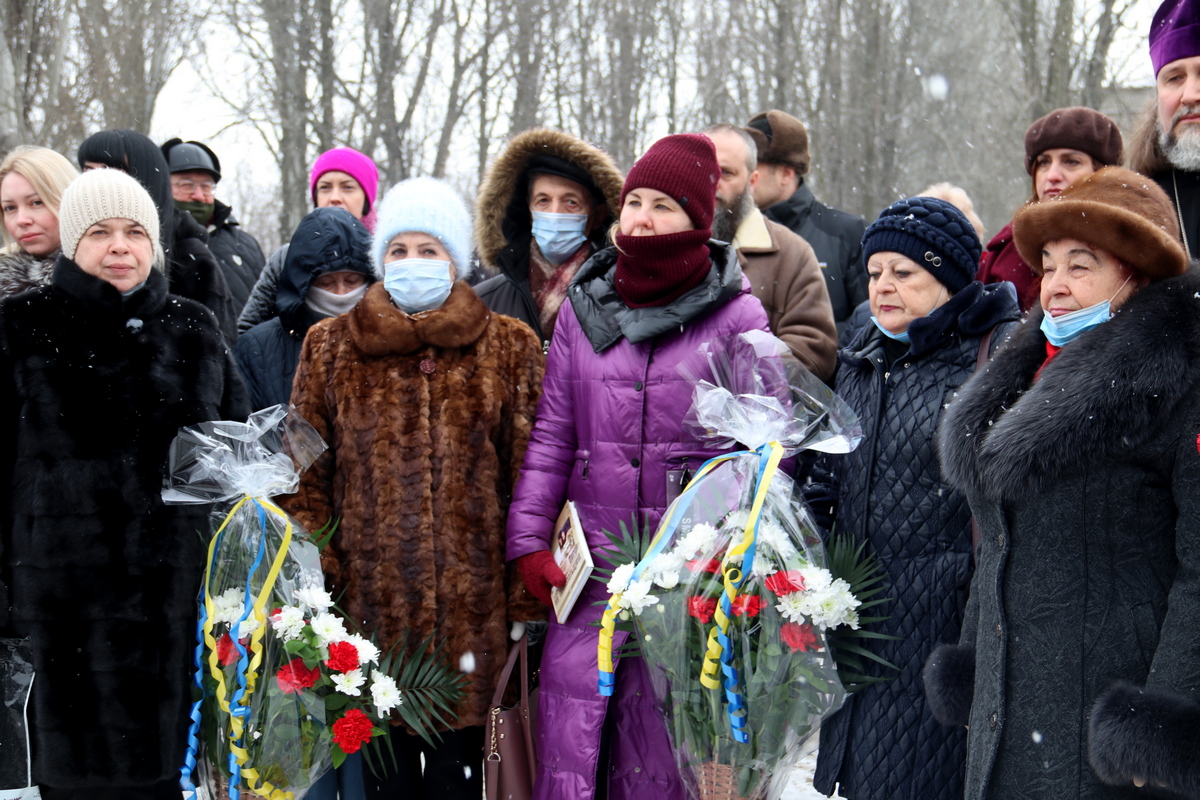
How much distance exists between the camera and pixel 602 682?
3035 mm

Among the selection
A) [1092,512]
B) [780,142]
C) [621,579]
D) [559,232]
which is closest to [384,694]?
[621,579]

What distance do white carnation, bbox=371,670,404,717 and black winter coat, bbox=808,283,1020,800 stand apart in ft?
4.11

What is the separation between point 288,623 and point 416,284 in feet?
3.85

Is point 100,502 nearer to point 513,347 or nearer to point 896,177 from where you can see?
point 513,347

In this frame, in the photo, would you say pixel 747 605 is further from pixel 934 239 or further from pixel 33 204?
pixel 33 204

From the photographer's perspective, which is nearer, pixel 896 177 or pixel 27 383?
pixel 27 383

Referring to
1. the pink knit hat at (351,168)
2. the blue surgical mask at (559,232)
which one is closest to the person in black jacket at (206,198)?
the pink knit hat at (351,168)

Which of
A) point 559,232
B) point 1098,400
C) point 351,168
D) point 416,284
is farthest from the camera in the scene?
point 351,168

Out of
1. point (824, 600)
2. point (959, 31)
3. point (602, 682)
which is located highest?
point (959, 31)

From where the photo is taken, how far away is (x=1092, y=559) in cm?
240

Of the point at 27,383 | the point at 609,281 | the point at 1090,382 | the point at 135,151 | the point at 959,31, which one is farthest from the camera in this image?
the point at 959,31

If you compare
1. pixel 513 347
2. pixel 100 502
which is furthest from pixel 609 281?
pixel 100 502

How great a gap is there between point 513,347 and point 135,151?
1.89m

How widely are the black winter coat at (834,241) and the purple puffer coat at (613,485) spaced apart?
2.42m
